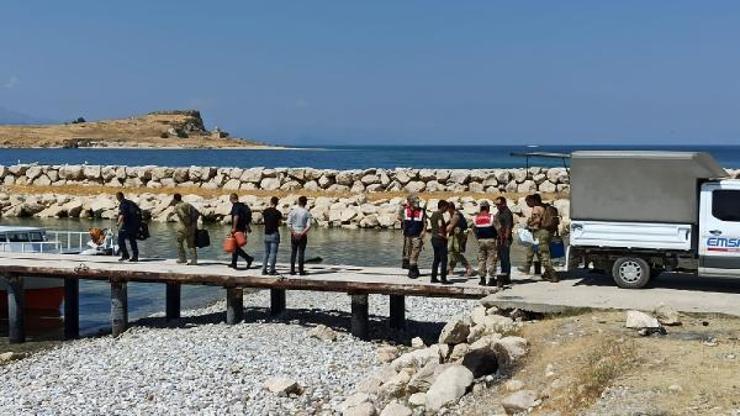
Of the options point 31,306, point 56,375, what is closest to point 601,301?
point 56,375

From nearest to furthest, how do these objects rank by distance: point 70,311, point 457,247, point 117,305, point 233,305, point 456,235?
point 456,235
point 457,247
point 233,305
point 117,305
point 70,311

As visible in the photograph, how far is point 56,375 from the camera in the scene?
18.5m

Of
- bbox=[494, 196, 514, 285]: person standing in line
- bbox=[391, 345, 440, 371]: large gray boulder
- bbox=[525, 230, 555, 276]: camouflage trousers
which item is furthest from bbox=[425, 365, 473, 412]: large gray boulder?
bbox=[525, 230, 555, 276]: camouflage trousers

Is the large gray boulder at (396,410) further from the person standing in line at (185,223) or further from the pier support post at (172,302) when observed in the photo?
the pier support post at (172,302)

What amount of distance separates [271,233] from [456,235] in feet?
14.2

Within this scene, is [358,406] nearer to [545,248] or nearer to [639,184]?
[545,248]

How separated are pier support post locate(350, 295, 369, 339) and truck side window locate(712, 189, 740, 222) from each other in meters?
7.71

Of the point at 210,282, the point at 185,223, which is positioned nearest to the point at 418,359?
the point at 210,282

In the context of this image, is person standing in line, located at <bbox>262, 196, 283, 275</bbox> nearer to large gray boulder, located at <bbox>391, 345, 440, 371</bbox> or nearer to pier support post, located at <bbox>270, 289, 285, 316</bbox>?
pier support post, located at <bbox>270, 289, 285, 316</bbox>

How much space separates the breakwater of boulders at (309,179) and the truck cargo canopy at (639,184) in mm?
33480

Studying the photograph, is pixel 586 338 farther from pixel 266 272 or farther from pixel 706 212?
pixel 266 272

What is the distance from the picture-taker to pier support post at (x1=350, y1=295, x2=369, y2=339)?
68.2ft

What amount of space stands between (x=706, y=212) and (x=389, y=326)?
8246 mm

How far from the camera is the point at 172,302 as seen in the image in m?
24.2
